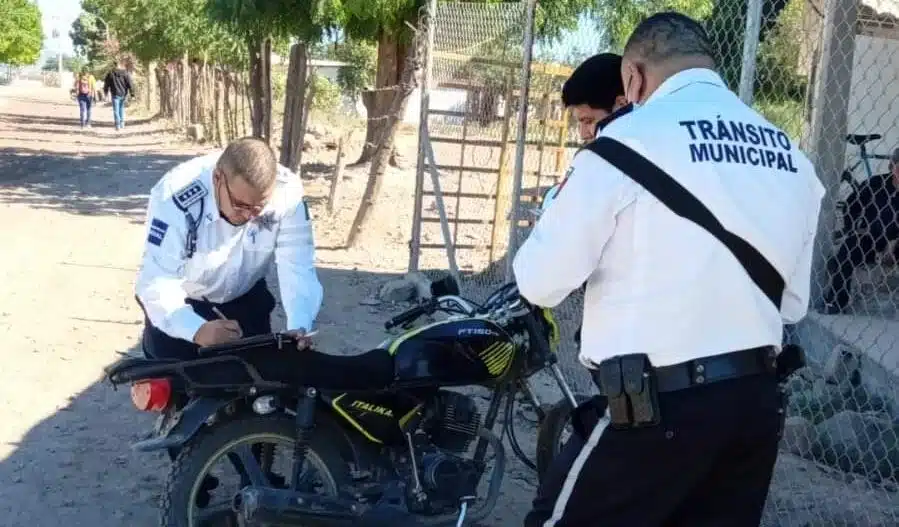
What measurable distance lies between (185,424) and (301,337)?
19.7 inches

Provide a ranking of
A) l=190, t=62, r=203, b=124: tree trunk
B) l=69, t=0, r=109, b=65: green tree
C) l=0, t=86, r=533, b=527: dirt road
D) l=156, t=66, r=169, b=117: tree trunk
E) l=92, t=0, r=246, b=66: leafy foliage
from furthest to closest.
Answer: l=69, t=0, r=109, b=65: green tree < l=156, t=66, r=169, b=117: tree trunk < l=190, t=62, r=203, b=124: tree trunk < l=92, t=0, r=246, b=66: leafy foliage < l=0, t=86, r=533, b=527: dirt road

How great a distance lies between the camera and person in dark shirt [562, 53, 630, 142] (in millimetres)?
4406

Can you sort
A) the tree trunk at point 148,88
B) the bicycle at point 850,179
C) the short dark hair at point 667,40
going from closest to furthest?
the short dark hair at point 667,40, the bicycle at point 850,179, the tree trunk at point 148,88

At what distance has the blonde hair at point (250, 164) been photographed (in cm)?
408

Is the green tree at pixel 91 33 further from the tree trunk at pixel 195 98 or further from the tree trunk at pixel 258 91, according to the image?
the tree trunk at pixel 258 91

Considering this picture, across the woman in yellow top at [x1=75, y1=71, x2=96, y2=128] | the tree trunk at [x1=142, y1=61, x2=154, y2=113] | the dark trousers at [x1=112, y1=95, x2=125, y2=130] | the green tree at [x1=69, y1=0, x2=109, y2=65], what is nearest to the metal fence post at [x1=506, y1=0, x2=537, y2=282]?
the dark trousers at [x1=112, y1=95, x2=125, y2=130]

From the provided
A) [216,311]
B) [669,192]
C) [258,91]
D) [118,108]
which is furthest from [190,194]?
[118,108]

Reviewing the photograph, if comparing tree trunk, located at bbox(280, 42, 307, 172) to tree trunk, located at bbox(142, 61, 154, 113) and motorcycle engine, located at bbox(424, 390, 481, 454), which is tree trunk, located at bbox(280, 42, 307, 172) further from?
tree trunk, located at bbox(142, 61, 154, 113)

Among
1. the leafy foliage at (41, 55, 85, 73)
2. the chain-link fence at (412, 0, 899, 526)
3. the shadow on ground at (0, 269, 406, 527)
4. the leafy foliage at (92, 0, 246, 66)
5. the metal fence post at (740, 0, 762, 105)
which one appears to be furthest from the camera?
the leafy foliage at (41, 55, 85, 73)

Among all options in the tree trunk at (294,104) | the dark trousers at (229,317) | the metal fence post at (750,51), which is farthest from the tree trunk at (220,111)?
the metal fence post at (750,51)

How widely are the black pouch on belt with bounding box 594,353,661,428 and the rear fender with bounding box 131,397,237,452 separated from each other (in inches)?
70.3

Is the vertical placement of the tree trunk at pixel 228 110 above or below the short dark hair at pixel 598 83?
below

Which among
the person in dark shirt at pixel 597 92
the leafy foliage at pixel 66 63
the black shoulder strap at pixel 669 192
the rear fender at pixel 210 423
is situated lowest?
the leafy foliage at pixel 66 63

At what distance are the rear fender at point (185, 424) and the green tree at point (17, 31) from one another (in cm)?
4461
